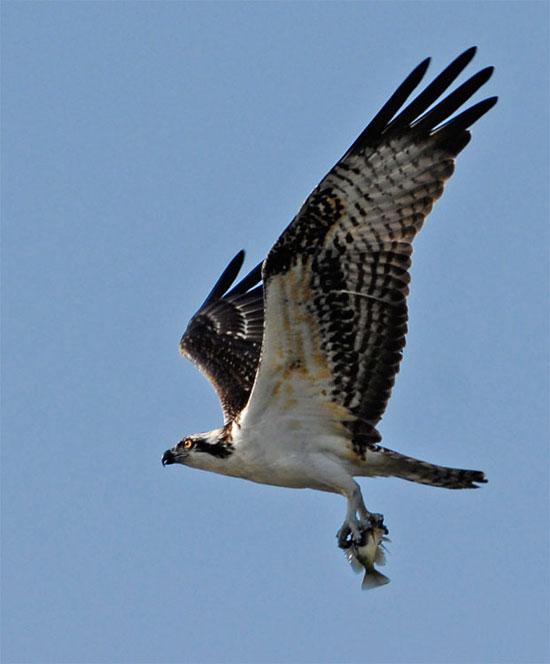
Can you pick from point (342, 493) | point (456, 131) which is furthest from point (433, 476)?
point (456, 131)

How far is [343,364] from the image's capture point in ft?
43.3

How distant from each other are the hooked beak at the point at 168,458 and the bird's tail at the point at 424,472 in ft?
4.94

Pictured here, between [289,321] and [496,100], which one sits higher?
[496,100]

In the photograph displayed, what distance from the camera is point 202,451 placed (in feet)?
44.6

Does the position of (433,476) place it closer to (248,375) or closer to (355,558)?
(355,558)

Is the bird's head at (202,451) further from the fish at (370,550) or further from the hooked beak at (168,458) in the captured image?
the fish at (370,550)

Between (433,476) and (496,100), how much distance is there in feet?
8.65

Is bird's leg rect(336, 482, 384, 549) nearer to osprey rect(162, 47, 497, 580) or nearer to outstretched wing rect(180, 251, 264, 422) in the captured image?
osprey rect(162, 47, 497, 580)

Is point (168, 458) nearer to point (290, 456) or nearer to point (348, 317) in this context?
point (290, 456)

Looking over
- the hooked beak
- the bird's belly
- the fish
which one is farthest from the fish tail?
the hooked beak

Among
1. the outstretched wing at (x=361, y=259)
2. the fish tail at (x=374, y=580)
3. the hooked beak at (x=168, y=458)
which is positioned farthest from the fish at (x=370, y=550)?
the hooked beak at (x=168, y=458)

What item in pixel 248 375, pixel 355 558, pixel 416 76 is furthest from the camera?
pixel 248 375

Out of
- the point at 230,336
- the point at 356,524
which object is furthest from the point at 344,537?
the point at 230,336

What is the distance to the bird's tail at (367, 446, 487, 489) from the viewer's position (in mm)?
13141
